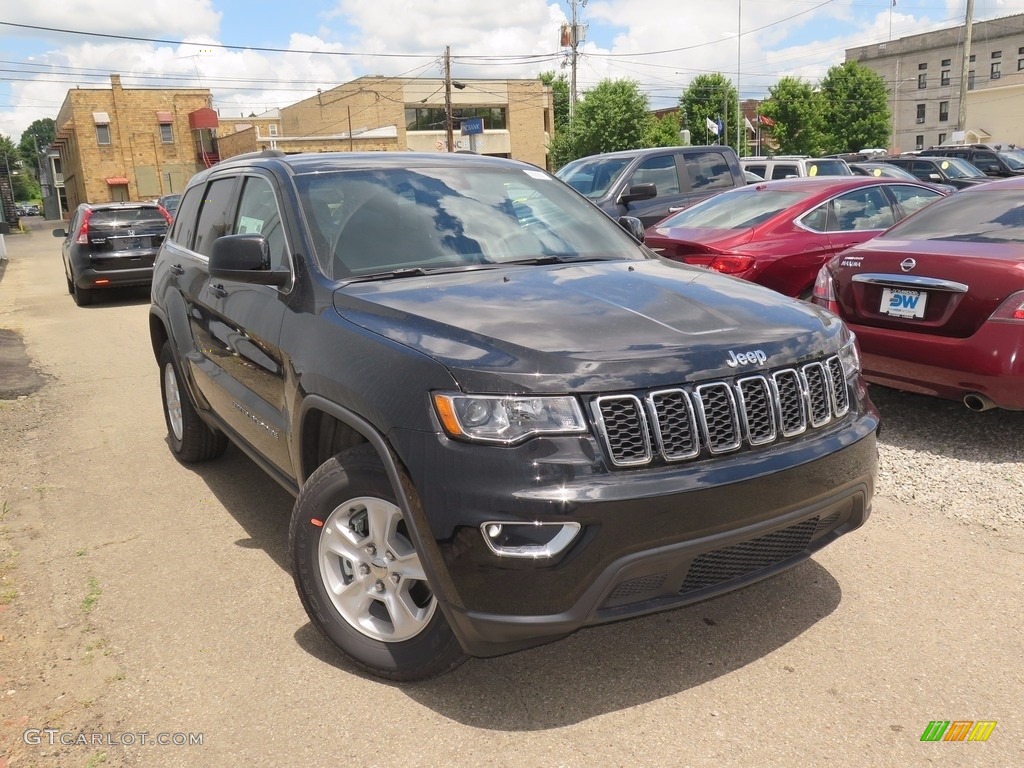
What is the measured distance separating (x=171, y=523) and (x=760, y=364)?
322 centimetres

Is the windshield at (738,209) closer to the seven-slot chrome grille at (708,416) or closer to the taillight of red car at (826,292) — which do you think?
the taillight of red car at (826,292)

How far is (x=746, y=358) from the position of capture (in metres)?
2.85

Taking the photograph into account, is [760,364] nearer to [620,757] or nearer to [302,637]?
[620,757]

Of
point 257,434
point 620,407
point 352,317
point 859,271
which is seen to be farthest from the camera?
point 859,271

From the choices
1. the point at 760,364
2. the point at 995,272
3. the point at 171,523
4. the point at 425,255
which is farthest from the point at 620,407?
the point at 995,272

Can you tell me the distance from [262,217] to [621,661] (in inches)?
98.7

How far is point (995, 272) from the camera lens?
198 inches

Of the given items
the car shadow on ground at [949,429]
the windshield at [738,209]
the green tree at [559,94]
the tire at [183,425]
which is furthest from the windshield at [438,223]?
the green tree at [559,94]

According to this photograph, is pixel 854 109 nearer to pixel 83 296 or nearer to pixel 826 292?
pixel 83 296

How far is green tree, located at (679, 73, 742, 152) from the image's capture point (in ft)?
259

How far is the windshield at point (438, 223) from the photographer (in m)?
3.74

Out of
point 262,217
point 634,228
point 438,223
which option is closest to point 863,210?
point 634,228

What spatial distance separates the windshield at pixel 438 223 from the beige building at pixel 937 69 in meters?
81.1

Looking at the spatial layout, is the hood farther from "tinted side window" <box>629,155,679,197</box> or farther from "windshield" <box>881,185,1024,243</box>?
"tinted side window" <box>629,155,679,197</box>
